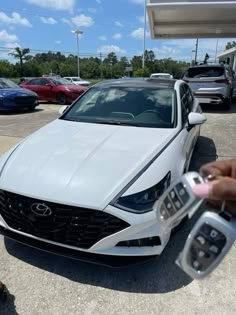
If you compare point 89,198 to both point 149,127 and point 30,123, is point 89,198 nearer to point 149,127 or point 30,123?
point 149,127

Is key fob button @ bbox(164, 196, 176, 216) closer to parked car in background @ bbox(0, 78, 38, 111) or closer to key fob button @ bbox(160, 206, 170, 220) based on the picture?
key fob button @ bbox(160, 206, 170, 220)

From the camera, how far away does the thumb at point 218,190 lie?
0.84 meters

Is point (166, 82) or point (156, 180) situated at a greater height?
point (166, 82)

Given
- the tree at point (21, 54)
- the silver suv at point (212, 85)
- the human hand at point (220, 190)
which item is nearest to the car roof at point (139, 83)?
the human hand at point (220, 190)

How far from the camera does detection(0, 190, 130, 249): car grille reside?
2242 mm

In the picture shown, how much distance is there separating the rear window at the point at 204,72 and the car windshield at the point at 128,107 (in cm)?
760

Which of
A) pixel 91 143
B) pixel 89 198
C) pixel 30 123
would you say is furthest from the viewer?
pixel 30 123

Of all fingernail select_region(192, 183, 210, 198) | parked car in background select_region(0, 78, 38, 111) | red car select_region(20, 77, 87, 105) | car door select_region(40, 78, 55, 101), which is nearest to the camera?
fingernail select_region(192, 183, 210, 198)

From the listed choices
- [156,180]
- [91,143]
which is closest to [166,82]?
[91,143]

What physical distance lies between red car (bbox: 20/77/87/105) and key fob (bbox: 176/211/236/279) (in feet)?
43.3

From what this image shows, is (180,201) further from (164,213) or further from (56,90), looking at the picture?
(56,90)

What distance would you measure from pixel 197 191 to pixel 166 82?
3880 mm

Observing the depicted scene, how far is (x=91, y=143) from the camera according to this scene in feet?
10.1

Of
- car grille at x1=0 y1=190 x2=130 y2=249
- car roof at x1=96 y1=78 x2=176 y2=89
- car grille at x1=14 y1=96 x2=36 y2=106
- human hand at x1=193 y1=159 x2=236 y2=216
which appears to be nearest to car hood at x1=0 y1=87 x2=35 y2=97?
car grille at x1=14 y1=96 x2=36 y2=106
